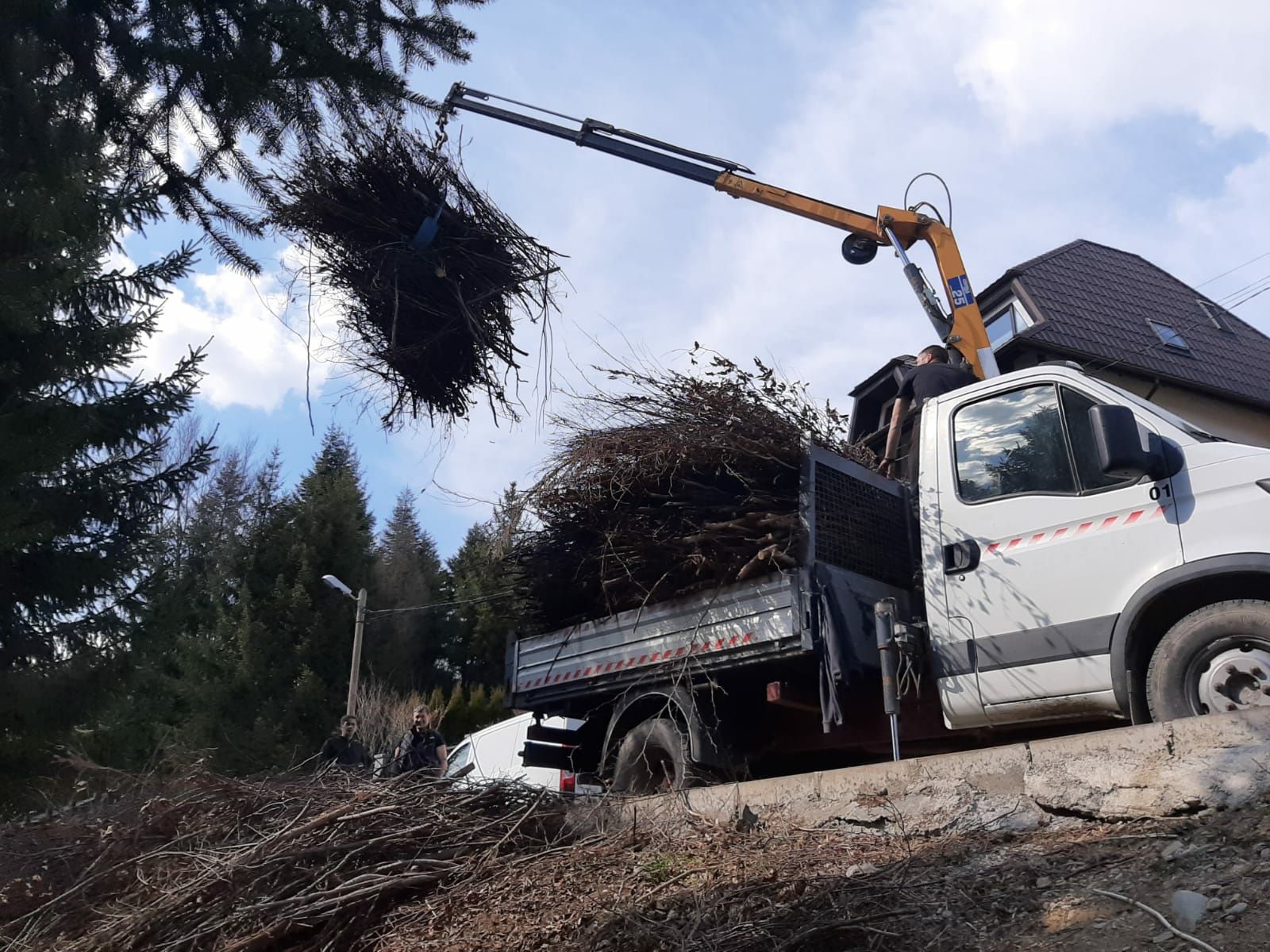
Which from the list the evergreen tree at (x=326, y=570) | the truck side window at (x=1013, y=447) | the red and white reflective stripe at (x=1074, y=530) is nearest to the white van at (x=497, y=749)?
the truck side window at (x=1013, y=447)

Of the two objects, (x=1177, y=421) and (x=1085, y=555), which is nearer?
(x=1085, y=555)

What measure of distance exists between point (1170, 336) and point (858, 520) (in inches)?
643

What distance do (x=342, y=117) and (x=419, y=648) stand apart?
2487cm

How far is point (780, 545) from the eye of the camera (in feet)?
19.0

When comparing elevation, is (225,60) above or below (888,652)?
above

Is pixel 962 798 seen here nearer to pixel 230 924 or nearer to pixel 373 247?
pixel 230 924

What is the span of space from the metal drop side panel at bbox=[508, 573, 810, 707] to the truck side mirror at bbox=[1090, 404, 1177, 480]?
160 cm

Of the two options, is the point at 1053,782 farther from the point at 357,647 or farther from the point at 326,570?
the point at 326,570

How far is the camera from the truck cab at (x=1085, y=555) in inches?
177

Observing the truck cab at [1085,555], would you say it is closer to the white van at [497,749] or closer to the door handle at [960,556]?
the door handle at [960,556]

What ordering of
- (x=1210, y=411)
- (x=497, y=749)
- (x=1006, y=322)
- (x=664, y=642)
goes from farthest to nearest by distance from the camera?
(x=1006, y=322) → (x=1210, y=411) → (x=497, y=749) → (x=664, y=642)

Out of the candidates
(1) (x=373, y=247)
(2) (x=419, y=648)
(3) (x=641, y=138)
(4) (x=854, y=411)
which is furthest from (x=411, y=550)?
(1) (x=373, y=247)

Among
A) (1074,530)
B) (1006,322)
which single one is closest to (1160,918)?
(1074,530)

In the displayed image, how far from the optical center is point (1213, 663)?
4.45 m
